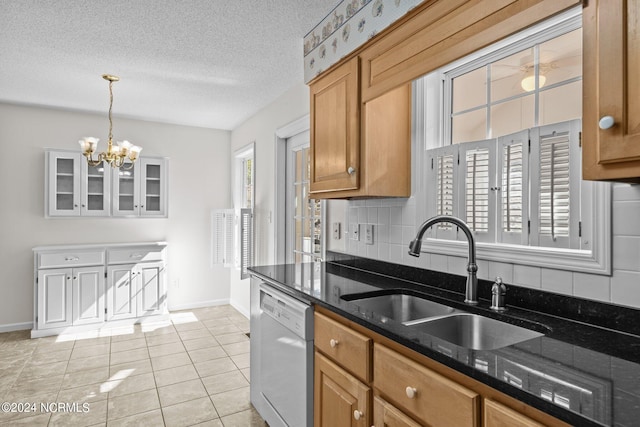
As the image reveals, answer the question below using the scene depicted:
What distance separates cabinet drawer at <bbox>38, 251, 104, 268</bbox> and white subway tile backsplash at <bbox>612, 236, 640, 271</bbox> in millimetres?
4465

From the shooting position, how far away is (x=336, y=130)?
7.31 ft

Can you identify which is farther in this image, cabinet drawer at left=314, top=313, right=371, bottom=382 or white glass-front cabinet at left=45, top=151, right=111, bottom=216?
white glass-front cabinet at left=45, top=151, right=111, bottom=216

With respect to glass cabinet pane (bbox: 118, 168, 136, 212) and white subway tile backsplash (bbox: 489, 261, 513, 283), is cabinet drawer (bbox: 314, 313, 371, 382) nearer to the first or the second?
white subway tile backsplash (bbox: 489, 261, 513, 283)

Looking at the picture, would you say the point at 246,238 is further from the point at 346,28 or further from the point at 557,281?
the point at 557,281

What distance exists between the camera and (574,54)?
4.89ft

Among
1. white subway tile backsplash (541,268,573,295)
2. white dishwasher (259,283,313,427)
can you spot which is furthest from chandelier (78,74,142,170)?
white subway tile backsplash (541,268,573,295)

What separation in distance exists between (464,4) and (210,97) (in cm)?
298

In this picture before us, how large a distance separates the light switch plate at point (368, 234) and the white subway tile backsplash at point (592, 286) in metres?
1.23

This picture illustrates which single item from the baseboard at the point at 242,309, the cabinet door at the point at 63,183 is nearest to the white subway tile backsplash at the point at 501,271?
the baseboard at the point at 242,309

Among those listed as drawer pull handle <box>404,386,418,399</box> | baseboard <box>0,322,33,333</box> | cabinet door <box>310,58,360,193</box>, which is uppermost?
cabinet door <box>310,58,360,193</box>

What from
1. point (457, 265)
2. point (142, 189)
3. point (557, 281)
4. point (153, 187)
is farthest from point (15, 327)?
point (557, 281)

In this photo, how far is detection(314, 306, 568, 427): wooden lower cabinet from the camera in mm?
940

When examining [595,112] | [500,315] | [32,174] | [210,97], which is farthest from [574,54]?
[32,174]

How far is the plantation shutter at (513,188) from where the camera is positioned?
5.27ft
